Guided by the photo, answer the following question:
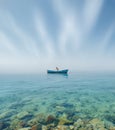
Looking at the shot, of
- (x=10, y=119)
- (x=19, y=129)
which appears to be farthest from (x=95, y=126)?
(x=10, y=119)

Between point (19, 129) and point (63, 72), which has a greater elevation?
point (63, 72)

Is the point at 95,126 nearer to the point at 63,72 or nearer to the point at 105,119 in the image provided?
the point at 105,119

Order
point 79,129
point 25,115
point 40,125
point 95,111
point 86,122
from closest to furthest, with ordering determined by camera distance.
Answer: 1. point 79,129
2. point 40,125
3. point 86,122
4. point 25,115
5. point 95,111

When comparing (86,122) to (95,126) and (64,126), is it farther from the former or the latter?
(64,126)

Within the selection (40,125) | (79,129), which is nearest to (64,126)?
(79,129)

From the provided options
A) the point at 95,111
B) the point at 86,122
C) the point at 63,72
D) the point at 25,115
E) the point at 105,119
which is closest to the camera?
the point at 86,122

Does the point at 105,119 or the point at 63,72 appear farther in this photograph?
the point at 63,72

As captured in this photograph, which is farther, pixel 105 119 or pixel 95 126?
pixel 105 119

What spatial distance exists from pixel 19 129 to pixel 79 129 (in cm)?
450

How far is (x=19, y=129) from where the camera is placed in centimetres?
934

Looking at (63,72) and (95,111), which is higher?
(63,72)

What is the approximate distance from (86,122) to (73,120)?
1.14 metres

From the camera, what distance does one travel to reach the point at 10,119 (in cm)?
1150

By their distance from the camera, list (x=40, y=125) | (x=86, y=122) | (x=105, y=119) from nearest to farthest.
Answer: (x=40, y=125) < (x=86, y=122) < (x=105, y=119)
